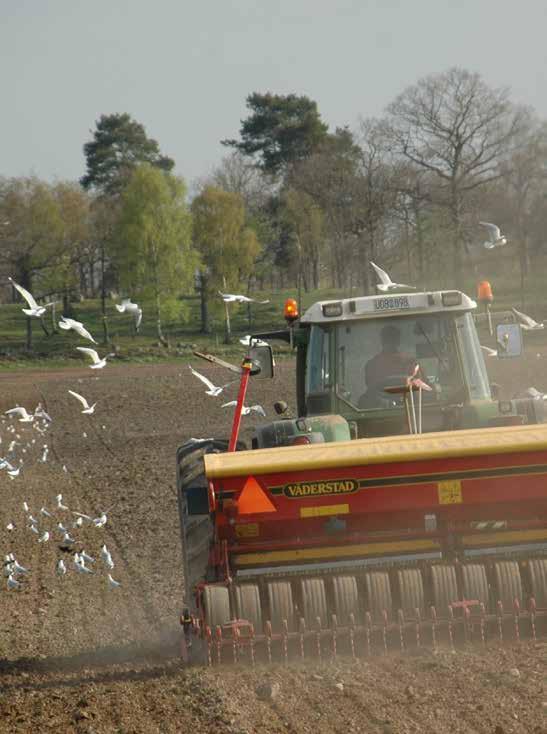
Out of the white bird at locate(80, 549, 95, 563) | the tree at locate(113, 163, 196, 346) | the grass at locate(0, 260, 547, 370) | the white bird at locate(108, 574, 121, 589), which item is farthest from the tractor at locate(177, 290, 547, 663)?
the tree at locate(113, 163, 196, 346)

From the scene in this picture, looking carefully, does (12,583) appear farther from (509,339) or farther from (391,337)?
(509,339)

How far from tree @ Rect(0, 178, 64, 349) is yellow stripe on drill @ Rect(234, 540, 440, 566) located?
189ft

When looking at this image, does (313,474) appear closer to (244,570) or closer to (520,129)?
(244,570)

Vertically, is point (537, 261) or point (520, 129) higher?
point (520, 129)

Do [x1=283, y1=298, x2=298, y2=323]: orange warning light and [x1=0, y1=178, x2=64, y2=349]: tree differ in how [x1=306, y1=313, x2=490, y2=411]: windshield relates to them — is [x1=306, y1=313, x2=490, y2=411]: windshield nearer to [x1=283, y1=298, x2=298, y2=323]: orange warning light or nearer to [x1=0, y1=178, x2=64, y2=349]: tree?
[x1=283, y1=298, x2=298, y2=323]: orange warning light

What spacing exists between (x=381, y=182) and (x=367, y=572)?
56.3 m

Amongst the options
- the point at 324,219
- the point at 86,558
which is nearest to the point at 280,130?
the point at 324,219

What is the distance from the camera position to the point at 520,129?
204 feet

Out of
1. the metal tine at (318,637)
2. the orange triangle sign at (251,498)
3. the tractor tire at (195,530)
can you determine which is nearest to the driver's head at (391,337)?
the tractor tire at (195,530)

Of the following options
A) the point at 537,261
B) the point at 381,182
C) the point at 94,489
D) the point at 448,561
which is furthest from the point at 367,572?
the point at 537,261

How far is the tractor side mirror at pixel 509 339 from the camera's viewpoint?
8.94 m

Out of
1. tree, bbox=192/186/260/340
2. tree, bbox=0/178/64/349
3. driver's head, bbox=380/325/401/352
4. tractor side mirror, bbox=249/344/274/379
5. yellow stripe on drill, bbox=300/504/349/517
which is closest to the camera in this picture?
yellow stripe on drill, bbox=300/504/349/517

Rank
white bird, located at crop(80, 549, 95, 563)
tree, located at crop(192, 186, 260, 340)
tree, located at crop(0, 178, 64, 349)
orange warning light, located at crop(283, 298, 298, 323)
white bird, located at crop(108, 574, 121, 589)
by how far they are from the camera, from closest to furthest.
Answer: orange warning light, located at crop(283, 298, 298, 323) → white bird, located at crop(108, 574, 121, 589) → white bird, located at crop(80, 549, 95, 563) → tree, located at crop(0, 178, 64, 349) → tree, located at crop(192, 186, 260, 340)

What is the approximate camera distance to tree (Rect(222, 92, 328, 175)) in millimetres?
81250
